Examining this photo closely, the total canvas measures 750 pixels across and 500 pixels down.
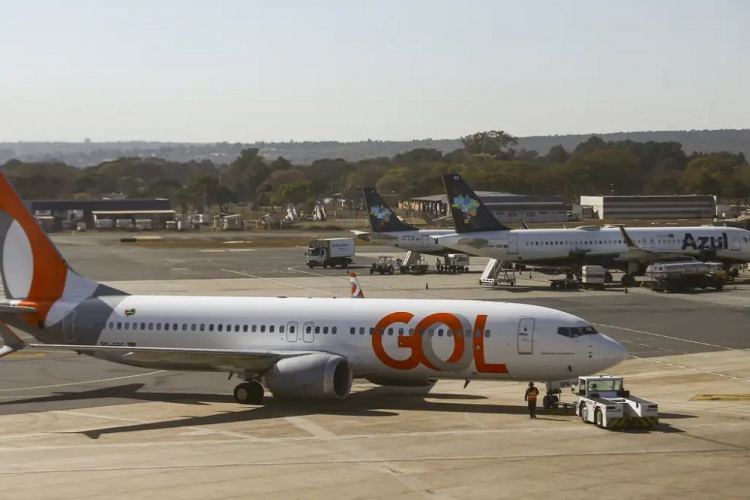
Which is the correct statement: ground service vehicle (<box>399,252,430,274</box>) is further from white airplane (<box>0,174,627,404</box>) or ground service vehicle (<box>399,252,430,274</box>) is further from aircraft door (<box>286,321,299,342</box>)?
aircraft door (<box>286,321,299,342</box>)

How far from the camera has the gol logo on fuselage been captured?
43.4 metres

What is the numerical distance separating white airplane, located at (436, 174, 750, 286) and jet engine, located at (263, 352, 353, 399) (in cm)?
5535

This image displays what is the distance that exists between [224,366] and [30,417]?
7901mm

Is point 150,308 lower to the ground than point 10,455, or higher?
higher

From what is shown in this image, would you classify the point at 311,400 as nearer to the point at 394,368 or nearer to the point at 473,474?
the point at 394,368

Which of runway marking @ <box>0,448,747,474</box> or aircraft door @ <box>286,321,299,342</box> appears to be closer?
A: runway marking @ <box>0,448,747,474</box>

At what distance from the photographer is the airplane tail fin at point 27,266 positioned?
49188mm

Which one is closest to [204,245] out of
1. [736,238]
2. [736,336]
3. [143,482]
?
[736,238]

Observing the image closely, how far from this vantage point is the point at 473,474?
1303 inches

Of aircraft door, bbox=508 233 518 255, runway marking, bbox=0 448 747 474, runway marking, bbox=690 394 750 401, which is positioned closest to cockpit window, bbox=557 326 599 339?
runway marking, bbox=690 394 750 401

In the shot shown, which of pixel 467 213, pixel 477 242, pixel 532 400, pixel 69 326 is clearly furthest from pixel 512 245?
pixel 532 400

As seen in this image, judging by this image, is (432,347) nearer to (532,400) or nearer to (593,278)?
(532,400)

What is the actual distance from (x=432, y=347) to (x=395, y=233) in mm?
74844

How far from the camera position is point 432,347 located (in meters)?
43.8
